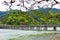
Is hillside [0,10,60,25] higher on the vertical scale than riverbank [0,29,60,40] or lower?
higher

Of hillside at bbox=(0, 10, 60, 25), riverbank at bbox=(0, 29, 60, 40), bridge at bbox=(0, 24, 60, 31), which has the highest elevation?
hillside at bbox=(0, 10, 60, 25)

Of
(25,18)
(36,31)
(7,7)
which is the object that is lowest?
(36,31)

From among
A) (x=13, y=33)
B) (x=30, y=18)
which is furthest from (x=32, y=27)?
(x=13, y=33)

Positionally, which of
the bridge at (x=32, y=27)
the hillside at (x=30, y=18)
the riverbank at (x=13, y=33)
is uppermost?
the hillside at (x=30, y=18)

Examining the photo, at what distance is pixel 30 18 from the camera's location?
2.14m

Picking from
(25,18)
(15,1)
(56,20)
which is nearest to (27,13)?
(25,18)

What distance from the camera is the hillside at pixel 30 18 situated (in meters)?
2.13

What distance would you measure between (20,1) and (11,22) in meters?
0.26

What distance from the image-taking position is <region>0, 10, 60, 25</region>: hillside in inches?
83.8

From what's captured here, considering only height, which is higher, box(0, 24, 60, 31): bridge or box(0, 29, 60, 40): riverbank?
box(0, 24, 60, 31): bridge

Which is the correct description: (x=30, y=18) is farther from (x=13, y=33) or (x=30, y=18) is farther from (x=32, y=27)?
(x=13, y=33)

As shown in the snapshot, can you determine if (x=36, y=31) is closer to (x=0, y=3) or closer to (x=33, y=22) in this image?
(x=33, y=22)

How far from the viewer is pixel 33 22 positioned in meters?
2.12

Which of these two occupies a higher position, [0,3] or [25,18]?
[0,3]
